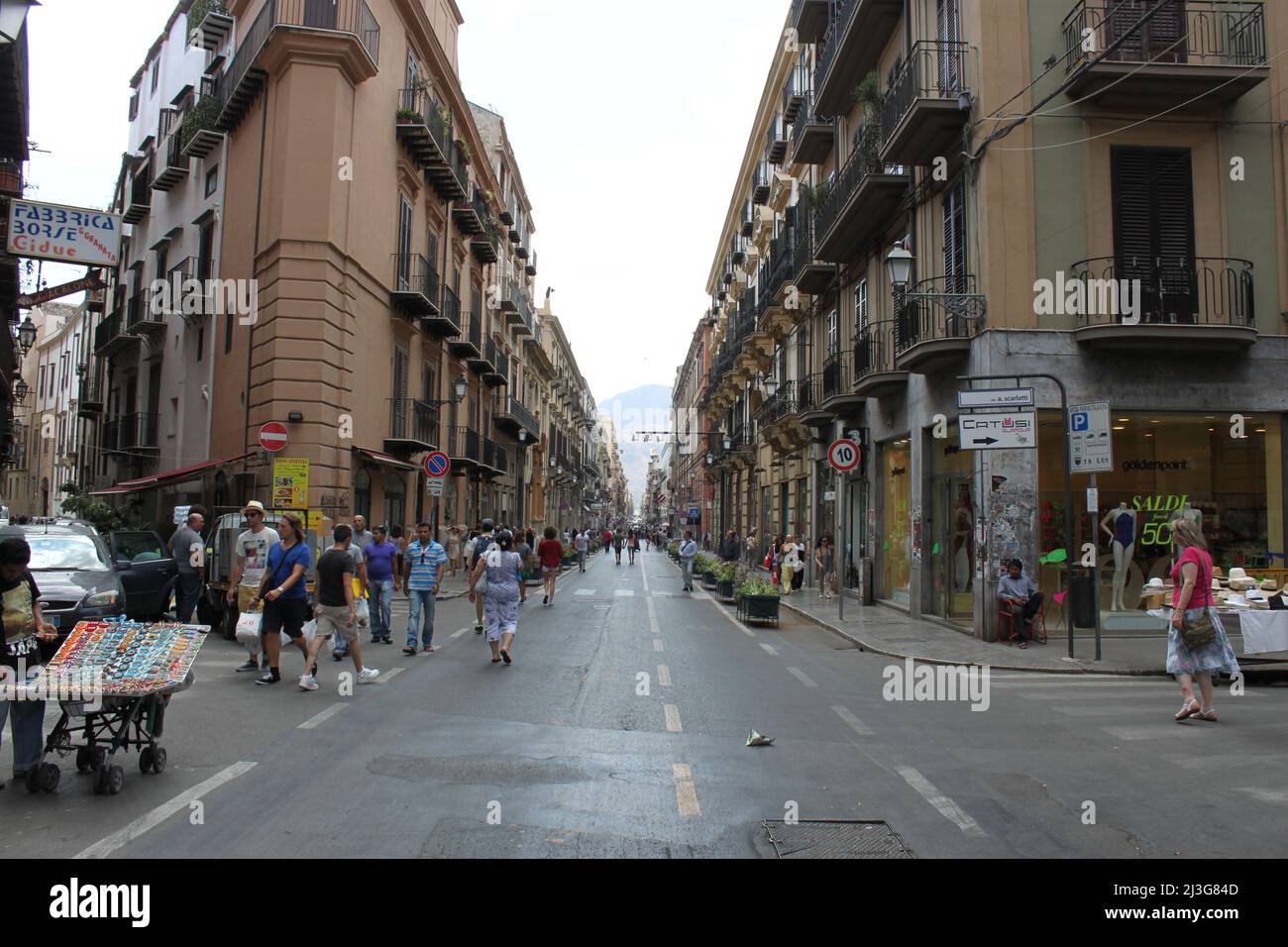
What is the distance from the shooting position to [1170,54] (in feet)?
47.6

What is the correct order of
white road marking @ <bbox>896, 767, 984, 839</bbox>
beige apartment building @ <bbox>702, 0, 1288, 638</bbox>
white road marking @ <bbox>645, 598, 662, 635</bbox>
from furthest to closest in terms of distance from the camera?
white road marking @ <bbox>645, 598, 662, 635</bbox>
beige apartment building @ <bbox>702, 0, 1288, 638</bbox>
white road marking @ <bbox>896, 767, 984, 839</bbox>

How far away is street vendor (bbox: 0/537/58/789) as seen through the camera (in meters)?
5.38

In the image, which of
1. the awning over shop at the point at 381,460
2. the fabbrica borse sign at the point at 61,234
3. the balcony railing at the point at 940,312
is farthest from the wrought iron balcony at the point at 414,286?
the balcony railing at the point at 940,312

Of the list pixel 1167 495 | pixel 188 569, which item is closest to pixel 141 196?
pixel 188 569

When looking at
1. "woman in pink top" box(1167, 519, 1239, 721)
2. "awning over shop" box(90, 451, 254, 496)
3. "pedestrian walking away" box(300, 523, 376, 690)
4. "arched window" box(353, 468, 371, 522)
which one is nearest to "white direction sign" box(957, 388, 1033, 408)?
"woman in pink top" box(1167, 519, 1239, 721)

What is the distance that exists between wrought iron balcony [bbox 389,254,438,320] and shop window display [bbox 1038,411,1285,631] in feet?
51.8

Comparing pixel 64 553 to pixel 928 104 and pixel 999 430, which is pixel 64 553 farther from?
pixel 928 104

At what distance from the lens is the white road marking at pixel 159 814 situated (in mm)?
4516

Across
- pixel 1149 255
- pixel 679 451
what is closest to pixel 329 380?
pixel 1149 255

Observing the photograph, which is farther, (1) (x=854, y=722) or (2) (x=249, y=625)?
(2) (x=249, y=625)

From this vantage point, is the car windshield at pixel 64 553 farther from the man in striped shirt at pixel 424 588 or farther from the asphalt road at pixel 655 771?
the man in striped shirt at pixel 424 588

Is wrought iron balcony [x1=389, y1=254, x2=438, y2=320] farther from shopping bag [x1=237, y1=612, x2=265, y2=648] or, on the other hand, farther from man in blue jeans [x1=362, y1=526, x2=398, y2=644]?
shopping bag [x1=237, y1=612, x2=265, y2=648]

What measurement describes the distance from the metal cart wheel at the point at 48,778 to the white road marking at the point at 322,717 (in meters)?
2.13

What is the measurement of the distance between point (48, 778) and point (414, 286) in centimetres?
2028
